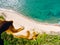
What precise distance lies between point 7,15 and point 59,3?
Answer: 8.60m

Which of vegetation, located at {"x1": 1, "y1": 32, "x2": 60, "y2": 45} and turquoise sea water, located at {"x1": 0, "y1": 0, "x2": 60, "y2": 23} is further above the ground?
turquoise sea water, located at {"x1": 0, "y1": 0, "x2": 60, "y2": 23}

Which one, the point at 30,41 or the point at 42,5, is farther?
the point at 42,5

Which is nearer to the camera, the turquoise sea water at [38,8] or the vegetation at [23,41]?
the vegetation at [23,41]

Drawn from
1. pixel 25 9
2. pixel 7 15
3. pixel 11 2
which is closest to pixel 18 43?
pixel 7 15

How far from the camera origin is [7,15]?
24.0 m

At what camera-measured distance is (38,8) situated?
96.1ft

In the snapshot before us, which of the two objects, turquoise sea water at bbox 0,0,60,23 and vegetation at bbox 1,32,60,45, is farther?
turquoise sea water at bbox 0,0,60,23

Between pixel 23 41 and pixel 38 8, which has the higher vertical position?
pixel 38 8

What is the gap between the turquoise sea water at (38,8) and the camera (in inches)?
1066

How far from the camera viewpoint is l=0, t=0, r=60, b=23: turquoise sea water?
27084 mm

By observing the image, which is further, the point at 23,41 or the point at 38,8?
the point at 38,8

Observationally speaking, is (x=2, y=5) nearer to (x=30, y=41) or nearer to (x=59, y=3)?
(x=59, y=3)

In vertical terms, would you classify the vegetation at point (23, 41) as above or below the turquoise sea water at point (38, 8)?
below

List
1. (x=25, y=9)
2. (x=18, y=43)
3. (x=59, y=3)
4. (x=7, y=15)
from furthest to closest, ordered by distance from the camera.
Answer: (x=59, y=3) → (x=25, y=9) → (x=7, y=15) → (x=18, y=43)
